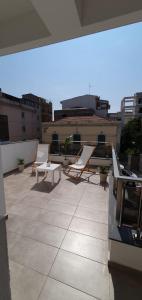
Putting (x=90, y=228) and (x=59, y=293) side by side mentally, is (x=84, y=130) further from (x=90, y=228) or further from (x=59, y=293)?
(x=59, y=293)

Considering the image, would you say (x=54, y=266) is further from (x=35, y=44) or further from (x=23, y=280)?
(x=35, y=44)

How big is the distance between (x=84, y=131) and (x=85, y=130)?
0.12m

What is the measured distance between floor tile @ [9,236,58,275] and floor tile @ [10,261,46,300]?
61 mm

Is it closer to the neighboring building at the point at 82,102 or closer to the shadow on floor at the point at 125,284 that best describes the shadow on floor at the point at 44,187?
the shadow on floor at the point at 125,284

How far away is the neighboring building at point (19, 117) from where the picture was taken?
16500 millimetres

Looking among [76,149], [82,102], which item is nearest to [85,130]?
[76,149]

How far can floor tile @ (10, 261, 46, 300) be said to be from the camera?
1401 mm

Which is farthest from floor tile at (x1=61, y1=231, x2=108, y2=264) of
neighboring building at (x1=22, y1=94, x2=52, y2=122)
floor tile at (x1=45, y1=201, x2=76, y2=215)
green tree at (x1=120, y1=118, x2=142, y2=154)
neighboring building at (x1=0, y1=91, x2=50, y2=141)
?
neighboring building at (x1=22, y1=94, x2=52, y2=122)

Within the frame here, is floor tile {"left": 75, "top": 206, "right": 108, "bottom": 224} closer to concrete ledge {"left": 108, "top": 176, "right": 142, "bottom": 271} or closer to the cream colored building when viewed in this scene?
concrete ledge {"left": 108, "top": 176, "right": 142, "bottom": 271}

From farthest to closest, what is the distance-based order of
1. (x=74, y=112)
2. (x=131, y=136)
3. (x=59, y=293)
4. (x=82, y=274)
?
(x=74, y=112) < (x=131, y=136) < (x=82, y=274) < (x=59, y=293)

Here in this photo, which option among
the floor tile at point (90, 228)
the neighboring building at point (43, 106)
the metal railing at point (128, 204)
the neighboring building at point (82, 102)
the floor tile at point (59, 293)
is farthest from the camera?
the neighboring building at point (43, 106)

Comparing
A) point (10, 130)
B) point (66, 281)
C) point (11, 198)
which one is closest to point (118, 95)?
point (10, 130)

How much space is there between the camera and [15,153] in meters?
5.43

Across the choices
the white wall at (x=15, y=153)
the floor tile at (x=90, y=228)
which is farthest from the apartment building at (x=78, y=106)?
the floor tile at (x=90, y=228)
